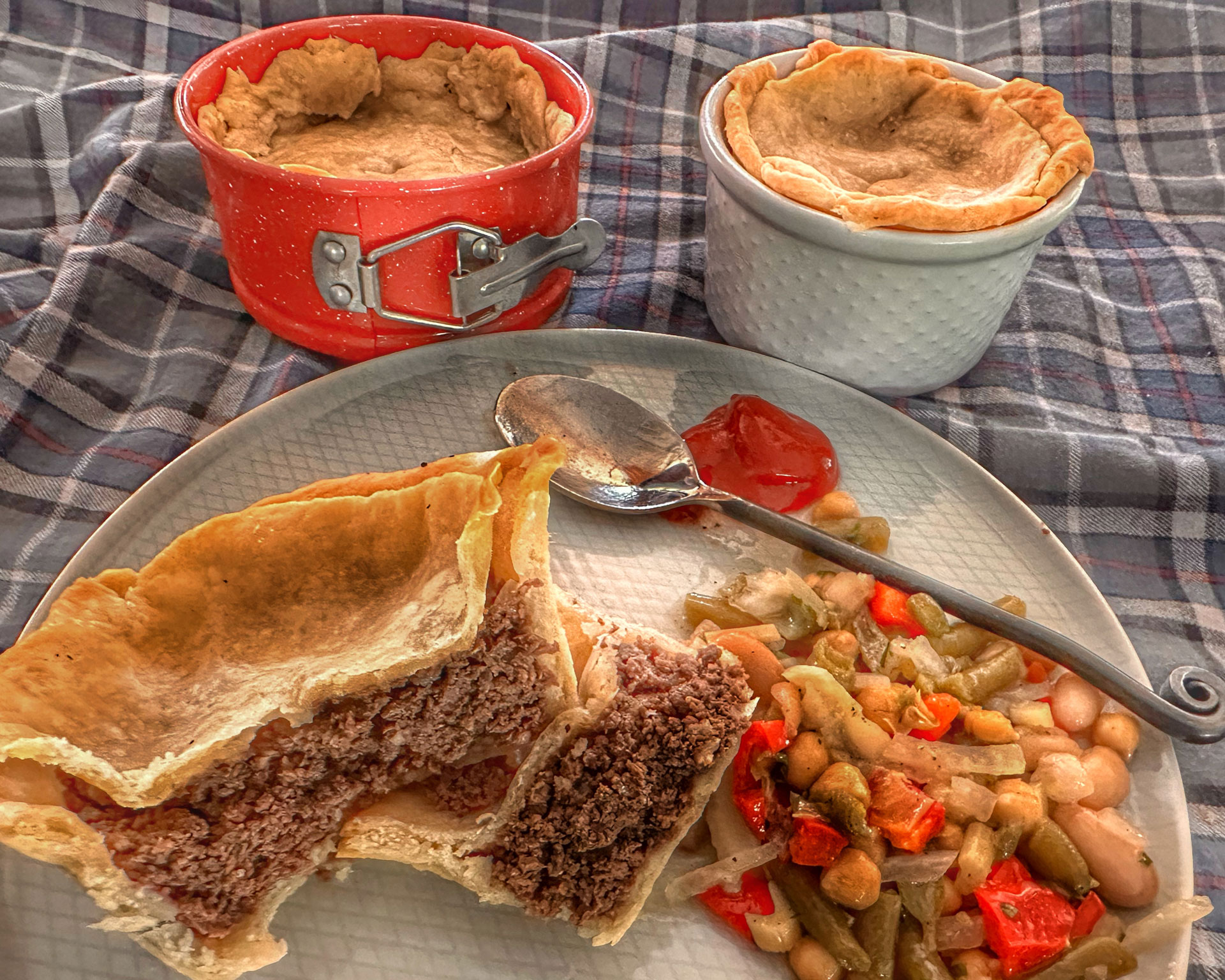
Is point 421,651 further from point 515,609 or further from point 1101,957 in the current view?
point 1101,957

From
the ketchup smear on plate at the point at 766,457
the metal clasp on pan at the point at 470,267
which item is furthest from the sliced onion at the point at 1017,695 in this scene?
the metal clasp on pan at the point at 470,267

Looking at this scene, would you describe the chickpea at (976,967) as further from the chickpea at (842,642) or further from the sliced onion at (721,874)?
the chickpea at (842,642)

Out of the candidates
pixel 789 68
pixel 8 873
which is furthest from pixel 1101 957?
pixel 789 68

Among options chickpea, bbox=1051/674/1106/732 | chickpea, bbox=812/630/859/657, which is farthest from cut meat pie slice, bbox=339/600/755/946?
chickpea, bbox=1051/674/1106/732

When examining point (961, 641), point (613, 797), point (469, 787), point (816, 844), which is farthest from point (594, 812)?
point (961, 641)

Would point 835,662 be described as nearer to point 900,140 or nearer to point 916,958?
point 916,958

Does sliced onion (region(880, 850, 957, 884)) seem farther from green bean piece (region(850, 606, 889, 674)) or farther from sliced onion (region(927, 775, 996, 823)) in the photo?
green bean piece (region(850, 606, 889, 674))
